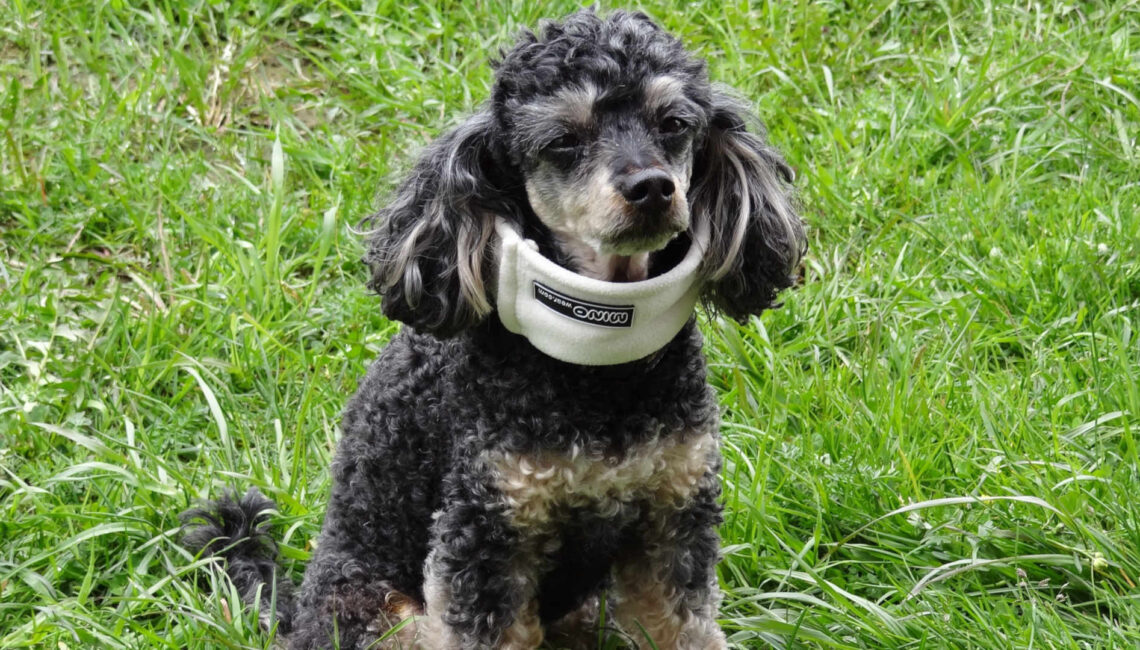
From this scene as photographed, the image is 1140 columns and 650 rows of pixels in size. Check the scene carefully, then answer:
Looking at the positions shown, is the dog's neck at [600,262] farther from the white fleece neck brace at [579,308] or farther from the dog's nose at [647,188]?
the dog's nose at [647,188]

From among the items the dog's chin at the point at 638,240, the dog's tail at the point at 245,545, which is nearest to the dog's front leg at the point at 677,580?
the dog's chin at the point at 638,240

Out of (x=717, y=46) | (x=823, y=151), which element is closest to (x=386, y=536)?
(x=823, y=151)

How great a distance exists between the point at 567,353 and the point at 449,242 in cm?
36

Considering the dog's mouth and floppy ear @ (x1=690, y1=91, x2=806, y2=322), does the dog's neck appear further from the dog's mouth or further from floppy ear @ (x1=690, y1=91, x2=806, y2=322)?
floppy ear @ (x1=690, y1=91, x2=806, y2=322)

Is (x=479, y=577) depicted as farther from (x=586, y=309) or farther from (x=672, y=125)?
(x=672, y=125)

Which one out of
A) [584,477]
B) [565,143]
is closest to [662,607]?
[584,477]

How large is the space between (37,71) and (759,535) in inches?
139

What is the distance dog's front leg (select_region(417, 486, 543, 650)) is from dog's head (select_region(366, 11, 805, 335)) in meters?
0.39

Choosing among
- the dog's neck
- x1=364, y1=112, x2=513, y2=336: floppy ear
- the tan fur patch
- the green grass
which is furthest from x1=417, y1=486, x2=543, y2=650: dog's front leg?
the green grass

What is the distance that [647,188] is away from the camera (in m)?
2.52

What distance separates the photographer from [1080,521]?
310 centimetres

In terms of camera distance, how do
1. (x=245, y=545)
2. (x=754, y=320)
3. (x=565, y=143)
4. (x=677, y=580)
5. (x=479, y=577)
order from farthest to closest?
(x=754, y=320)
(x=245, y=545)
(x=677, y=580)
(x=479, y=577)
(x=565, y=143)

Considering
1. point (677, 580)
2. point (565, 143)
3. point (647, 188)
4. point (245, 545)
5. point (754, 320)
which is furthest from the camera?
point (754, 320)

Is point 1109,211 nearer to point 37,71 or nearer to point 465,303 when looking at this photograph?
point 465,303
